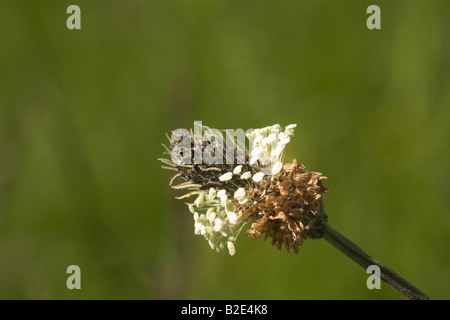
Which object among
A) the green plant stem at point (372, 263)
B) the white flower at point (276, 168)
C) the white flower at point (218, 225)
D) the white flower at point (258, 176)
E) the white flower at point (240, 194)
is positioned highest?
the white flower at point (276, 168)

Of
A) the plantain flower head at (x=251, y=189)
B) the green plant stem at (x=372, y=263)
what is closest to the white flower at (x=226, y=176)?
the plantain flower head at (x=251, y=189)

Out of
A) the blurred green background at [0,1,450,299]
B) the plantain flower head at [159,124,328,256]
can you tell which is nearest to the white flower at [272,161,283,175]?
the plantain flower head at [159,124,328,256]

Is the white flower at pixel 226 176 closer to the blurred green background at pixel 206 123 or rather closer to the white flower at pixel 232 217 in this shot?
the white flower at pixel 232 217

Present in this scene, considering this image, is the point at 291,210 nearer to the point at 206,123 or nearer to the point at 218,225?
the point at 218,225

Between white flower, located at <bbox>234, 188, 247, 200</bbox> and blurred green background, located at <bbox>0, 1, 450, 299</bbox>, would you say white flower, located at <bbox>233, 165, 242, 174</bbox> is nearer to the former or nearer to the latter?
white flower, located at <bbox>234, 188, 247, 200</bbox>

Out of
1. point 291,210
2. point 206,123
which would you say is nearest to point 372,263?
point 291,210

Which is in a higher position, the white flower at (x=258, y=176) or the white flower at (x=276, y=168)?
the white flower at (x=276, y=168)
